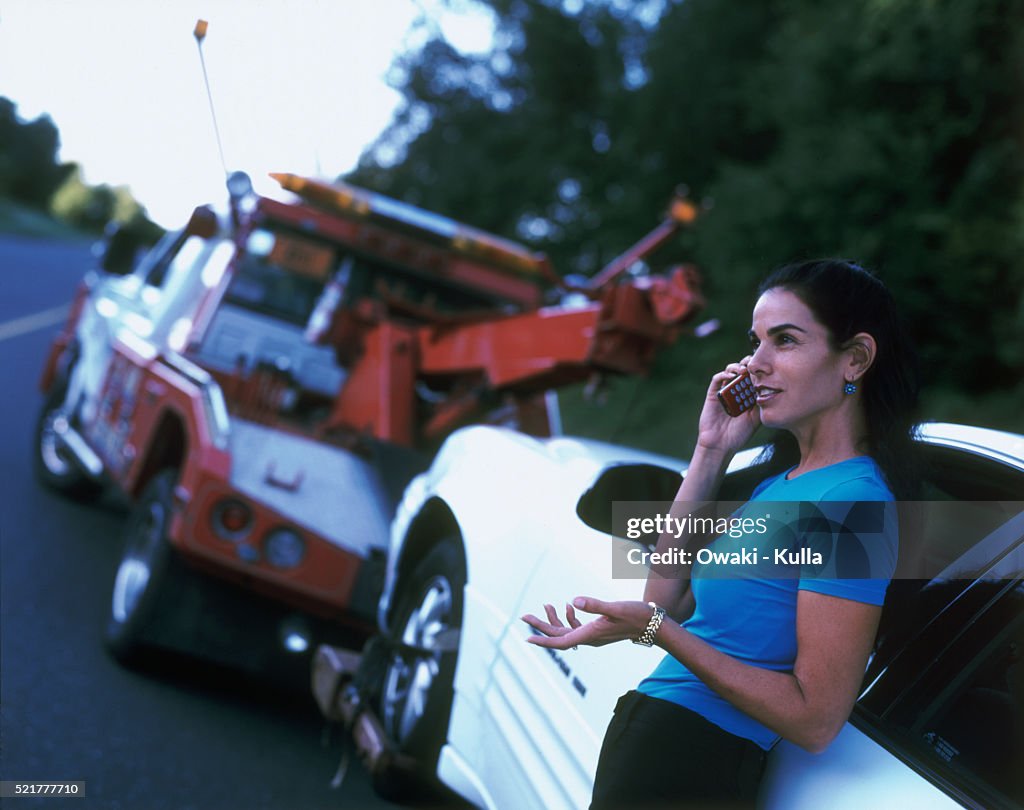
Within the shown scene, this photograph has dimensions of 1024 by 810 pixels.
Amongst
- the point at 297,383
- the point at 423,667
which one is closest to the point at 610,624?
the point at 423,667

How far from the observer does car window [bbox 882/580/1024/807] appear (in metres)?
Answer: 1.95

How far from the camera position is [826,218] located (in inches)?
460

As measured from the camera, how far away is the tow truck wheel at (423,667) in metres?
3.51

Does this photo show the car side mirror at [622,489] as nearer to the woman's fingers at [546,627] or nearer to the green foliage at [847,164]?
the woman's fingers at [546,627]

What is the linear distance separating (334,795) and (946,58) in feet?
30.9

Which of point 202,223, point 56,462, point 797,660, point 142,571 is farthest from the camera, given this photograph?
point 56,462

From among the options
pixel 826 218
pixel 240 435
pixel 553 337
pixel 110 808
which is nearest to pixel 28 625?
pixel 240 435

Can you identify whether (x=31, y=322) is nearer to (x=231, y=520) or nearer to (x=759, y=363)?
(x=231, y=520)

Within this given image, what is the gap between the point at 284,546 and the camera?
15.0 ft

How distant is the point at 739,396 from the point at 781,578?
423 mm

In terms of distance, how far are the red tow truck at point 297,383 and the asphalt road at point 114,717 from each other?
9.6 inches

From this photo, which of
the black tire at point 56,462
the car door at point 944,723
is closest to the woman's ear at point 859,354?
the car door at point 944,723

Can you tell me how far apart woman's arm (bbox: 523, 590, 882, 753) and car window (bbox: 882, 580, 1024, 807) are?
22cm

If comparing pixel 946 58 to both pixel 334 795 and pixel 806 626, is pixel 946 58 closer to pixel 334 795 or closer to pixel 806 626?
pixel 334 795
